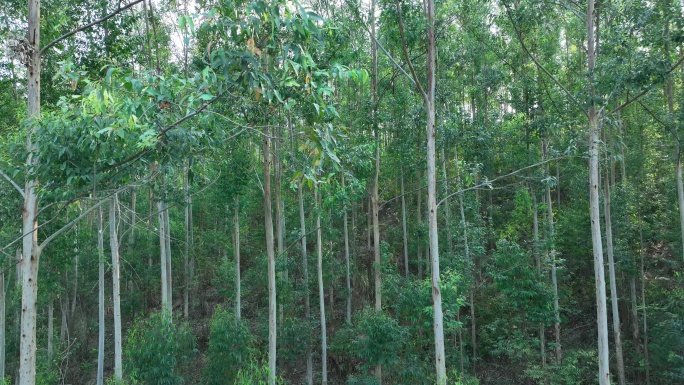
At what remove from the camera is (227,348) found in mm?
12484

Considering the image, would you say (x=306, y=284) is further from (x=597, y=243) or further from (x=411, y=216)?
(x=597, y=243)

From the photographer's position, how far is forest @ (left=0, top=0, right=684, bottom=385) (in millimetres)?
8438

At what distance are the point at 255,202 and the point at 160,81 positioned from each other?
15579mm

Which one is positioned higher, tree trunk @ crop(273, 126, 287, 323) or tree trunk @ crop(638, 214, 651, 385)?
tree trunk @ crop(273, 126, 287, 323)

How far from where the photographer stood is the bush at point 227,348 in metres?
12.5

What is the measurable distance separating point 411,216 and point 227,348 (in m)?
9.23

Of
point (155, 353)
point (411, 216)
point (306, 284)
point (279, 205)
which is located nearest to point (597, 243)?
point (279, 205)

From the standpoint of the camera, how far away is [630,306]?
14984mm

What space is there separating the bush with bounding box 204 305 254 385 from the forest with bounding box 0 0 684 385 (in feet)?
0.19

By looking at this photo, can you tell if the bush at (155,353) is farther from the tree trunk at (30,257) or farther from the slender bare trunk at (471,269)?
the slender bare trunk at (471,269)

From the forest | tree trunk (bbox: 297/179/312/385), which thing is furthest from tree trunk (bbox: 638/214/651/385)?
tree trunk (bbox: 297/179/312/385)

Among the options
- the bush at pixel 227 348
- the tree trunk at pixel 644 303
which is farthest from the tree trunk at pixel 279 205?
the tree trunk at pixel 644 303

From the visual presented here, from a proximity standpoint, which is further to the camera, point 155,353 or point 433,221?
point 155,353

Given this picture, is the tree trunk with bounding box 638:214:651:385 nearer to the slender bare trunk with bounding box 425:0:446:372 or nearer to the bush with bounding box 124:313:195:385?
the slender bare trunk with bounding box 425:0:446:372
